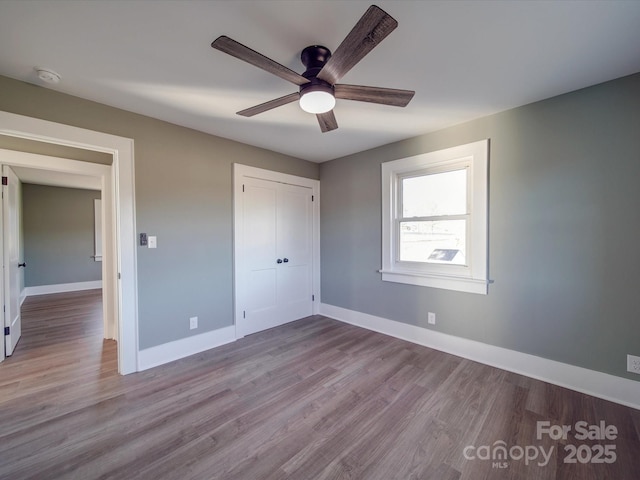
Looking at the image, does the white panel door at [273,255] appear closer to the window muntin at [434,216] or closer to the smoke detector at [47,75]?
the window muntin at [434,216]

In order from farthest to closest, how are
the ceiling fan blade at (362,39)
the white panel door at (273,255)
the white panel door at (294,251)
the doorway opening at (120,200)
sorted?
the white panel door at (294,251) < the white panel door at (273,255) < the doorway opening at (120,200) < the ceiling fan blade at (362,39)

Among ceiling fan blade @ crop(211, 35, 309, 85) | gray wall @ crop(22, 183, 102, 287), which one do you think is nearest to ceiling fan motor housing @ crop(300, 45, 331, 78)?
ceiling fan blade @ crop(211, 35, 309, 85)

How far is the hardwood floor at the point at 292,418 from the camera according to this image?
1.46m

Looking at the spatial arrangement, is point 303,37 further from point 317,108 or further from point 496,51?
point 496,51

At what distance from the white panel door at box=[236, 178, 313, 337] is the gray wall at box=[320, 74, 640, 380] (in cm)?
181

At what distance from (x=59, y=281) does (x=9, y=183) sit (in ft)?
13.8

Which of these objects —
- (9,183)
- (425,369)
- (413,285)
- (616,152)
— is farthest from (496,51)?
(9,183)

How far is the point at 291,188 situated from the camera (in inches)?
150

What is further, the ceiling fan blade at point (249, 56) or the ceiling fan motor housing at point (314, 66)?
the ceiling fan motor housing at point (314, 66)

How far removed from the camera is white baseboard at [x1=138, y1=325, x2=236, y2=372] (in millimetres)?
2539

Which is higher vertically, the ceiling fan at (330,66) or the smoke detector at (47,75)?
the smoke detector at (47,75)

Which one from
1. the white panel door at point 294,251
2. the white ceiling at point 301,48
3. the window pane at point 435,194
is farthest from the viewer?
the white panel door at point 294,251

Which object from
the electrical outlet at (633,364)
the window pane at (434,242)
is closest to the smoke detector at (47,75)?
the window pane at (434,242)

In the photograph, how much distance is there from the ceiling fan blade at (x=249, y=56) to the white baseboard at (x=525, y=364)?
2827 millimetres
